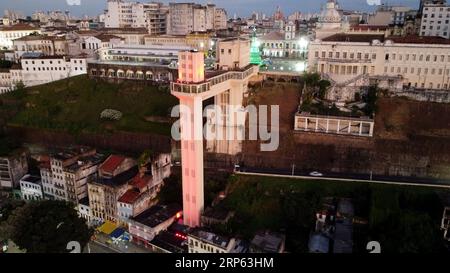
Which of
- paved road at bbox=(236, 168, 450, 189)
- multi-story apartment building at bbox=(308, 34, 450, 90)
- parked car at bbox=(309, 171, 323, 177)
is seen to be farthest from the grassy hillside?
multi-story apartment building at bbox=(308, 34, 450, 90)

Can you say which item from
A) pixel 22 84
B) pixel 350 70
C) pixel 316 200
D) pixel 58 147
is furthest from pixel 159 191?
pixel 22 84

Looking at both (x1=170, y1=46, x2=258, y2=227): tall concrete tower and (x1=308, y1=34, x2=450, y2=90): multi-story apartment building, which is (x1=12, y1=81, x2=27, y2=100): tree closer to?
(x1=170, y1=46, x2=258, y2=227): tall concrete tower

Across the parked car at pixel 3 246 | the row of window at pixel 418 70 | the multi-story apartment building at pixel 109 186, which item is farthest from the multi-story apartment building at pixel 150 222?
the row of window at pixel 418 70

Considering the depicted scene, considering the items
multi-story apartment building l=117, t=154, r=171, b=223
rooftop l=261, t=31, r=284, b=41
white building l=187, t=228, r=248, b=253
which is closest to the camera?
white building l=187, t=228, r=248, b=253

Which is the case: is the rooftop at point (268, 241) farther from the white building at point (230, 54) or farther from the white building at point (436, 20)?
the white building at point (436, 20)

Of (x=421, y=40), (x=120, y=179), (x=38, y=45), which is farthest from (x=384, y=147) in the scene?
(x=38, y=45)

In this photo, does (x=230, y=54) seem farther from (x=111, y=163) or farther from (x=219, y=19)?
(x=219, y=19)
